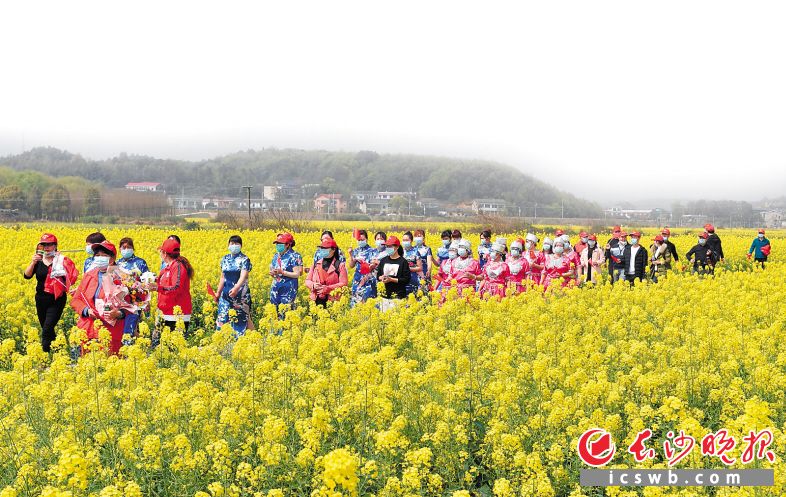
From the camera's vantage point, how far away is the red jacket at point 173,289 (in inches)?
369

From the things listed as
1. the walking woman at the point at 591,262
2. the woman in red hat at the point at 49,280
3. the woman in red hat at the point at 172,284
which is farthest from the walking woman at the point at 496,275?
the woman in red hat at the point at 49,280

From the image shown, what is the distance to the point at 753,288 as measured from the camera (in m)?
14.3

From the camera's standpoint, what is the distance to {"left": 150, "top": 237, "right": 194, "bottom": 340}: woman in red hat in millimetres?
9365

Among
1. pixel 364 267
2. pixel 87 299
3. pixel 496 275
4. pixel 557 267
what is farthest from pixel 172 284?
pixel 557 267

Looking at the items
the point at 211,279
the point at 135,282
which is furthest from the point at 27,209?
the point at 135,282

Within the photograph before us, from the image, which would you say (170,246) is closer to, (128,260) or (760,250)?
(128,260)

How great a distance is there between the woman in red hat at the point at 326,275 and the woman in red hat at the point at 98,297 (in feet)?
10.4

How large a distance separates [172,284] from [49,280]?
1794 mm

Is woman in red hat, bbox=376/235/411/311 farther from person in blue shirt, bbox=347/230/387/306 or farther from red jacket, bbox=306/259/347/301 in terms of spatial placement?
red jacket, bbox=306/259/347/301

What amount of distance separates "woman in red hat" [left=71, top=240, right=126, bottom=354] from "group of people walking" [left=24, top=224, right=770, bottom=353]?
0.01m

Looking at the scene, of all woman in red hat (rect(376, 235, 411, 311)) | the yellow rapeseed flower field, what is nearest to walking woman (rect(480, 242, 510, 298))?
woman in red hat (rect(376, 235, 411, 311))

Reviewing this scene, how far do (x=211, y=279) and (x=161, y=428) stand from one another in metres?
8.97

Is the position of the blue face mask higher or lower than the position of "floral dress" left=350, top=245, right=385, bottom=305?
higher

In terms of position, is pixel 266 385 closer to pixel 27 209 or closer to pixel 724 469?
pixel 724 469
